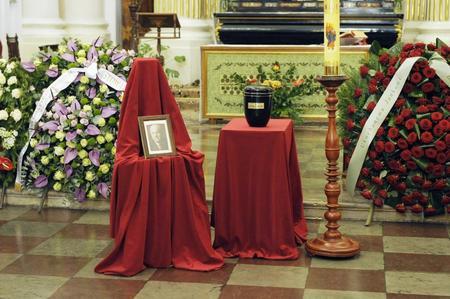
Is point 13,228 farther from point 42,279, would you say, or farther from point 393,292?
point 393,292

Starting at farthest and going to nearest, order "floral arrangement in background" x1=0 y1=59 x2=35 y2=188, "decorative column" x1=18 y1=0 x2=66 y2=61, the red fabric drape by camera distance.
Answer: "decorative column" x1=18 y1=0 x2=66 y2=61
"floral arrangement in background" x1=0 y1=59 x2=35 y2=188
the red fabric drape

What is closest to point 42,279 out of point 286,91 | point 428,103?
point 428,103

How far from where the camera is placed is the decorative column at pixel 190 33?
572 inches

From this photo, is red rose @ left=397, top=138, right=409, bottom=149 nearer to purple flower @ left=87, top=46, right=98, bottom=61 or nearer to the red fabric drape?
the red fabric drape

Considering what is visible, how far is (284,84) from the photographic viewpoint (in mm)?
11039

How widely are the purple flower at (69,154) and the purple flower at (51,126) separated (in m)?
0.19

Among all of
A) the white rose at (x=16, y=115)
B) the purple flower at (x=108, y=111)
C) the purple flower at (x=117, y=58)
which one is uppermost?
the purple flower at (x=117, y=58)

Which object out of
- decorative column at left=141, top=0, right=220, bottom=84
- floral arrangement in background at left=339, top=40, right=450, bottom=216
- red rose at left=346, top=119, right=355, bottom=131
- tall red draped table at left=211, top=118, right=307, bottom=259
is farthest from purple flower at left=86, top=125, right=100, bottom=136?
decorative column at left=141, top=0, right=220, bottom=84

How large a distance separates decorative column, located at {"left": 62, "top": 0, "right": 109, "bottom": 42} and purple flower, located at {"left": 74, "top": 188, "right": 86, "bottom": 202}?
767 cm

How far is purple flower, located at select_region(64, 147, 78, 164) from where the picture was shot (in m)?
6.97

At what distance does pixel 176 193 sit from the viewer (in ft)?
18.1

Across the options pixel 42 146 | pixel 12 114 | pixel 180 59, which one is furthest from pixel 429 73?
pixel 180 59

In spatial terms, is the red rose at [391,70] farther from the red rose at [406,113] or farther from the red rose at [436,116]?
the red rose at [436,116]

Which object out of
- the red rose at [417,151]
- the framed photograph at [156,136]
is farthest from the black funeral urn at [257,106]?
the red rose at [417,151]
